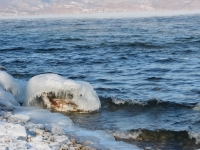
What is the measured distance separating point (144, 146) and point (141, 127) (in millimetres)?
1328

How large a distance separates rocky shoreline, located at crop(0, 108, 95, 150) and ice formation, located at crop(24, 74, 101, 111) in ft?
10.5

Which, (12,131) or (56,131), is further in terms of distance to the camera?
(56,131)

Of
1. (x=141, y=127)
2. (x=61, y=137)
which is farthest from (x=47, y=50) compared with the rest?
(x=61, y=137)

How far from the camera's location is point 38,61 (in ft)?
76.7

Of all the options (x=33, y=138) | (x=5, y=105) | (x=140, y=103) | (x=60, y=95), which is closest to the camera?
(x=33, y=138)

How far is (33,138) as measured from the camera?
6.66 metres

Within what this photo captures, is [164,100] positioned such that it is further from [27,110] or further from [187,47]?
[187,47]

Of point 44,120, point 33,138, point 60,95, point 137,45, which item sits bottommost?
point 137,45

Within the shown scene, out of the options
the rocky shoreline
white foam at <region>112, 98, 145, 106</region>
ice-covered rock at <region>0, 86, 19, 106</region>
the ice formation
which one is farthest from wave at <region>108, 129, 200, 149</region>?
ice-covered rock at <region>0, 86, 19, 106</region>

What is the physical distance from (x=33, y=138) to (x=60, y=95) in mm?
4482

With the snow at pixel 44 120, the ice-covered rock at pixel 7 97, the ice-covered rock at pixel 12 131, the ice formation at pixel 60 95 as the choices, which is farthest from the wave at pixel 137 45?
the ice-covered rock at pixel 12 131

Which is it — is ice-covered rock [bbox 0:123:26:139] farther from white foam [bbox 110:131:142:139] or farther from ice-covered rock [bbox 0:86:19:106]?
ice-covered rock [bbox 0:86:19:106]

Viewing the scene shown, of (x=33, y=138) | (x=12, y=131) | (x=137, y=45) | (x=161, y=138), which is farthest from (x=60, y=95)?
(x=137, y=45)

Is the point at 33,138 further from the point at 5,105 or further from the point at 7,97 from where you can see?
the point at 7,97
